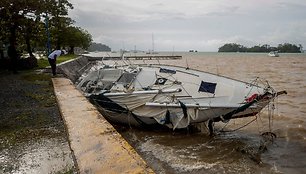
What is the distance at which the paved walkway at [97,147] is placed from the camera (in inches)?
162

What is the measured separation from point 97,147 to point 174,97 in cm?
582

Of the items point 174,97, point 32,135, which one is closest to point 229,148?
point 174,97

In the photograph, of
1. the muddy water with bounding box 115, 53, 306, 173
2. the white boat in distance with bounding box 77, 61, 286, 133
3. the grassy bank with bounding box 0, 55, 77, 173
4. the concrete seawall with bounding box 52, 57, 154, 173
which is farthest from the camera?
the white boat in distance with bounding box 77, 61, 286, 133

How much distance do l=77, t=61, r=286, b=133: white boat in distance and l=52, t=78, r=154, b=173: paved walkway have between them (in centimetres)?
303

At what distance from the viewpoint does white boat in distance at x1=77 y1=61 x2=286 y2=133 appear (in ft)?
31.8

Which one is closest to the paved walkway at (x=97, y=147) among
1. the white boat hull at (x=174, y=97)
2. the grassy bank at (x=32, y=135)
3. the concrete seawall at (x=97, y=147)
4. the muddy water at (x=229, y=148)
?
the concrete seawall at (x=97, y=147)

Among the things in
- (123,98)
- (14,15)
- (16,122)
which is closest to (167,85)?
(123,98)

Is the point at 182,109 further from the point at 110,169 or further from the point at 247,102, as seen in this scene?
the point at 110,169

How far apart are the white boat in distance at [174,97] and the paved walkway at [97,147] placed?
9.95ft

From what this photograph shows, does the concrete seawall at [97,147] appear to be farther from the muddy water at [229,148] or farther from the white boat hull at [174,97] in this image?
the white boat hull at [174,97]

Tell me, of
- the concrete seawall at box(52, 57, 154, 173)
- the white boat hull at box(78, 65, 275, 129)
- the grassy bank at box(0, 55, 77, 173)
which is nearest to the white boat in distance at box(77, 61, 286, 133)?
the white boat hull at box(78, 65, 275, 129)

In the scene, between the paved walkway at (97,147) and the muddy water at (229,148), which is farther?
the muddy water at (229,148)

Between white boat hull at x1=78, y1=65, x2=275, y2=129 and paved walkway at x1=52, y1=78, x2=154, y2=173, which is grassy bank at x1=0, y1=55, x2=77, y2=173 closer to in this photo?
paved walkway at x1=52, y1=78, x2=154, y2=173

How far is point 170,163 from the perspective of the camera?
27.5ft
